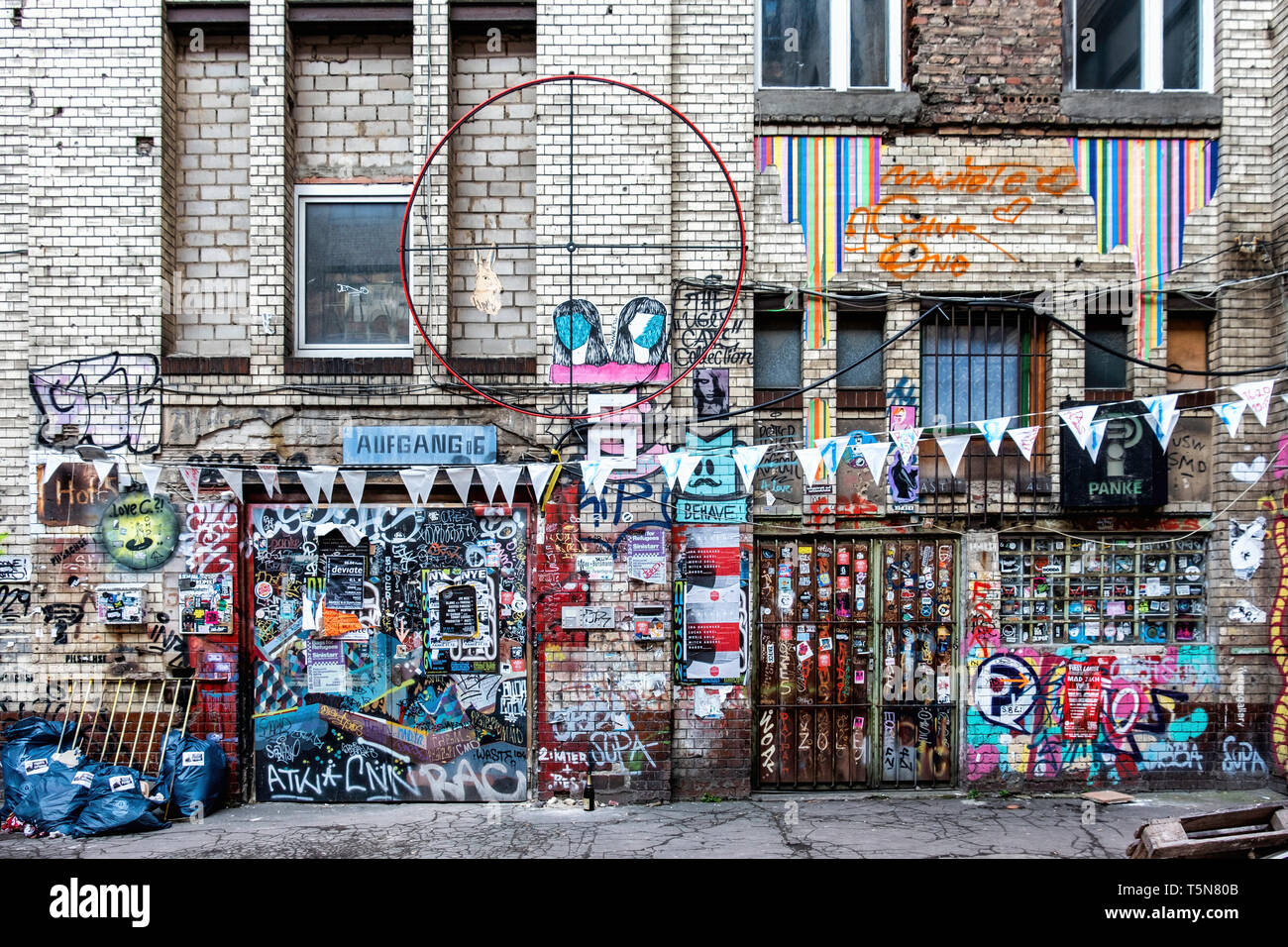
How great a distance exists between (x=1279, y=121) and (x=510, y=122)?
22.8 feet

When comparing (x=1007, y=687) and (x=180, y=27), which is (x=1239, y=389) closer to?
(x=1007, y=687)

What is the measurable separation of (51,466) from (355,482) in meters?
2.66

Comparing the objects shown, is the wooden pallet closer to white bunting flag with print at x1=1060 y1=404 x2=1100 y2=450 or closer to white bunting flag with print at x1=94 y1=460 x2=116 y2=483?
white bunting flag with print at x1=1060 y1=404 x2=1100 y2=450

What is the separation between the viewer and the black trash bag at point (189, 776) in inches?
290

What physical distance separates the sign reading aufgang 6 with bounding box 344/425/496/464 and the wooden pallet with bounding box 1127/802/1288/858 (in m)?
5.60

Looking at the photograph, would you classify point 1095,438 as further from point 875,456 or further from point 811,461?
point 811,461

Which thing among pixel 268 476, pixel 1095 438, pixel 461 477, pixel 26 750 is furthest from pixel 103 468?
pixel 1095 438

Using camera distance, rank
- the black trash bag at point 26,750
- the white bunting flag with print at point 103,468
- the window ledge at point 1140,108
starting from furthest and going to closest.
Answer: the window ledge at point 1140,108 < the white bunting flag with print at point 103,468 < the black trash bag at point 26,750

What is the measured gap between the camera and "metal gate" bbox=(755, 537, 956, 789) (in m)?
8.02

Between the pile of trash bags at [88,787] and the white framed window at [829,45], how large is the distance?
778 cm

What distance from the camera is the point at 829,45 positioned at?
Answer: 8.30 metres

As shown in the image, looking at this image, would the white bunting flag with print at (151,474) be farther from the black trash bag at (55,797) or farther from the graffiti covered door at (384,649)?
the black trash bag at (55,797)

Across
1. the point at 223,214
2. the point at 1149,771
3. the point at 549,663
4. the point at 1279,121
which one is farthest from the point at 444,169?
the point at 1149,771

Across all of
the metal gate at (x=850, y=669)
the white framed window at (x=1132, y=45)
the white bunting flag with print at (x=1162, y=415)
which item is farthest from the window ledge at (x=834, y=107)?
the metal gate at (x=850, y=669)
